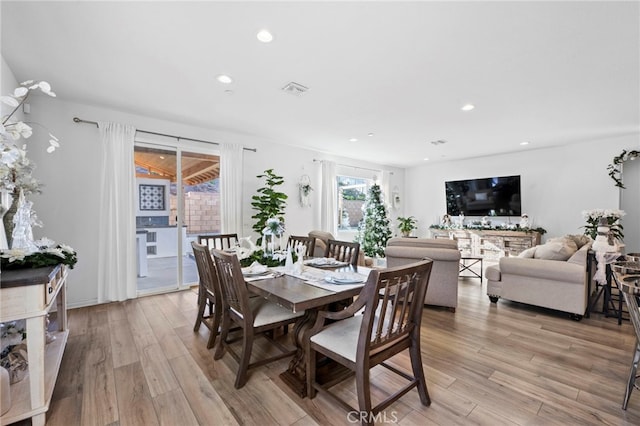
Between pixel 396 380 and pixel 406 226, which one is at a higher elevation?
pixel 406 226

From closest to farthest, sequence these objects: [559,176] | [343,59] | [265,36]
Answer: [265,36]
[343,59]
[559,176]

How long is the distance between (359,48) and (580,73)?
225 cm

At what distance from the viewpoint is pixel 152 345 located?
8.38 ft

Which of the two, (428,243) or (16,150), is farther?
(428,243)

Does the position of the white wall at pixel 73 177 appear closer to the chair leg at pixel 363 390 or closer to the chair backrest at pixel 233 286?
the chair backrest at pixel 233 286

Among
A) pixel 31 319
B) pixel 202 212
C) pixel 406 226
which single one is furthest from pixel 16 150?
pixel 406 226

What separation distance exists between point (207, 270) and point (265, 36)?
201cm

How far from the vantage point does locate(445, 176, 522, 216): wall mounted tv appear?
248 inches

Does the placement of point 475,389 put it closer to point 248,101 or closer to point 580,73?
point 580,73

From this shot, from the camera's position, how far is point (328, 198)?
246 inches

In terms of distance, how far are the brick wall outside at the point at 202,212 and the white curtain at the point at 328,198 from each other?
232 cm

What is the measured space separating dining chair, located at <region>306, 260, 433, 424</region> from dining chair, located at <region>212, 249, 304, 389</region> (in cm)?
40

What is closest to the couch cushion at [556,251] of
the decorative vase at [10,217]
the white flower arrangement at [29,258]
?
the white flower arrangement at [29,258]

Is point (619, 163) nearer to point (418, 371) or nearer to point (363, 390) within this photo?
point (418, 371)
